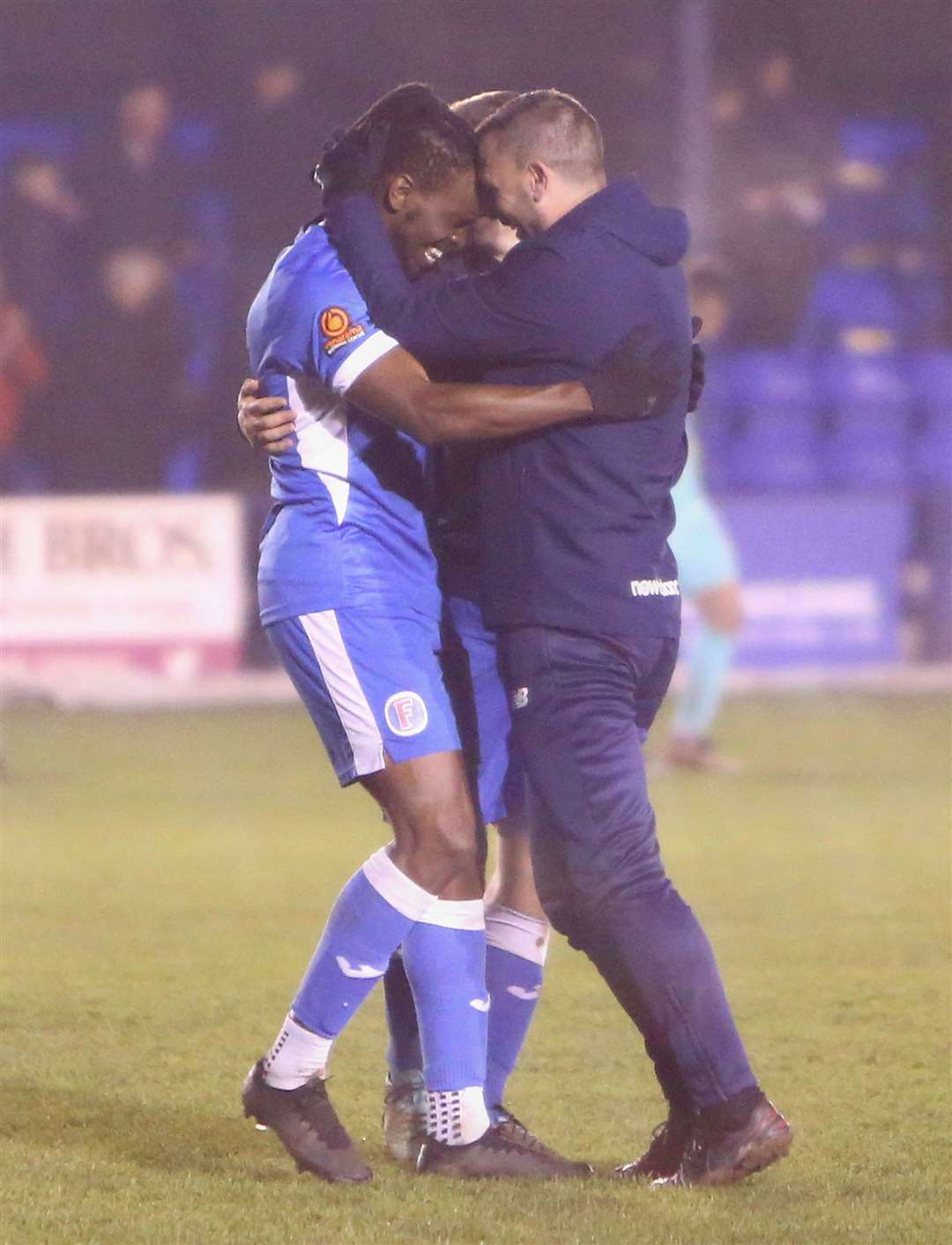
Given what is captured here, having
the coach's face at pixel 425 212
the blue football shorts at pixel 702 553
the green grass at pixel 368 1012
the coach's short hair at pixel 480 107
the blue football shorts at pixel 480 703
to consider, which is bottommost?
the green grass at pixel 368 1012

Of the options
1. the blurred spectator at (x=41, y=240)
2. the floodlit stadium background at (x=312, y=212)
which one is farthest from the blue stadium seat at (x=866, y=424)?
the blurred spectator at (x=41, y=240)

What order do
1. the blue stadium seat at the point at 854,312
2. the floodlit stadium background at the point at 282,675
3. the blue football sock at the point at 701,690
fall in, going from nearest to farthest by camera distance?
1. the floodlit stadium background at the point at 282,675
2. the blue football sock at the point at 701,690
3. the blue stadium seat at the point at 854,312

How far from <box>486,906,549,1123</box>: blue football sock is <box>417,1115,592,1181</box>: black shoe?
26cm

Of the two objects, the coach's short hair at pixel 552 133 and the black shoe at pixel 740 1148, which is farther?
the coach's short hair at pixel 552 133

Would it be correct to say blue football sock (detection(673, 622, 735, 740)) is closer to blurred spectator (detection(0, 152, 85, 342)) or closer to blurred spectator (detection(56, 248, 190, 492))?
blurred spectator (detection(56, 248, 190, 492))

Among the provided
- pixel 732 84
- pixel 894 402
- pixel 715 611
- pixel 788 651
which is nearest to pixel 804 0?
pixel 732 84

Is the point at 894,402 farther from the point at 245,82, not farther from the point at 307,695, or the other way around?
the point at 307,695

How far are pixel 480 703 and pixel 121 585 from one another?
903 cm

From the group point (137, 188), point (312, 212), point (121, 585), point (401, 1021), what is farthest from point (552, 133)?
point (137, 188)

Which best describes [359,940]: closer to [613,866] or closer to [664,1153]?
[613,866]

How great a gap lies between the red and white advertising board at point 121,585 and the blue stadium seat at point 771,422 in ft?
11.9

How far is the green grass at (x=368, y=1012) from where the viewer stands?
3.69 meters

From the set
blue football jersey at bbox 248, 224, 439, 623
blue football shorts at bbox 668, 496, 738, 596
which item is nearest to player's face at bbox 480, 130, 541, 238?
blue football jersey at bbox 248, 224, 439, 623

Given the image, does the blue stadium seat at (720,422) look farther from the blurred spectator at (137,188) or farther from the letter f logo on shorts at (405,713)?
the letter f logo on shorts at (405,713)
